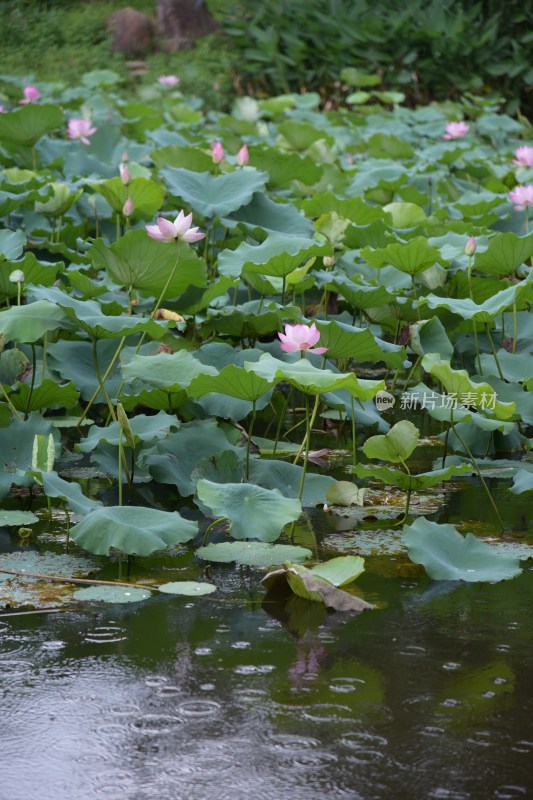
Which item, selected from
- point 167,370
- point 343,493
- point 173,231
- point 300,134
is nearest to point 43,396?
point 167,370

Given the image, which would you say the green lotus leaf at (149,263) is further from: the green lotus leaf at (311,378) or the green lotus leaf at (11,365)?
the green lotus leaf at (311,378)

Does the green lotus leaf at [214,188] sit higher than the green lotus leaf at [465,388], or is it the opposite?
the green lotus leaf at [214,188]

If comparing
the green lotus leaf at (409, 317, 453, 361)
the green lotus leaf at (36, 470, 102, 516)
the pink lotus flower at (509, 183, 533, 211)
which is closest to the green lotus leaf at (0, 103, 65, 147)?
the pink lotus flower at (509, 183, 533, 211)

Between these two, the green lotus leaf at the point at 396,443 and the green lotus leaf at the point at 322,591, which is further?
the green lotus leaf at the point at 396,443

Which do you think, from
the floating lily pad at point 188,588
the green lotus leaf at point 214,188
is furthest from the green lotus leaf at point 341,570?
the green lotus leaf at point 214,188

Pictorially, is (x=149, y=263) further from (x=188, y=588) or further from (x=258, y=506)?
(x=188, y=588)

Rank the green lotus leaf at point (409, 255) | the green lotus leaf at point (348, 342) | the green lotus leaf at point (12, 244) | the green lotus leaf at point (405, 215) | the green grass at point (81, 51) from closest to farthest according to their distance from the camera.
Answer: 1. the green lotus leaf at point (348, 342)
2. the green lotus leaf at point (409, 255)
3. the green lotus leaf at point (12, 244)
4. the green lotus leaf at point (405, 215)
5. the green grass at point (81, 51)

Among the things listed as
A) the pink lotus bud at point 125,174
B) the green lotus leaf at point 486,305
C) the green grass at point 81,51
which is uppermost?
the pink lotus bud at point 125,174

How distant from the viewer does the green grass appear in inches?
341

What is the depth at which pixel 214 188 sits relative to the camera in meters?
2.86

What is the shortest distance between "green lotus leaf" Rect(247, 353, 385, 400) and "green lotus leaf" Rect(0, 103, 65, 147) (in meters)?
1.92

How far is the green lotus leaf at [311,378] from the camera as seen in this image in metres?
1.71

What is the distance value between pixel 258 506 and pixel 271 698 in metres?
0.49

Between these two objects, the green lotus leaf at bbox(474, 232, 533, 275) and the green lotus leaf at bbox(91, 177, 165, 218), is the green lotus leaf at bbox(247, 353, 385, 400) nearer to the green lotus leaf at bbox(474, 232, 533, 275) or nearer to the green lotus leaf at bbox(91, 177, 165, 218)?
the green lotus leaf at bbox(474, 232, 533, 275)
